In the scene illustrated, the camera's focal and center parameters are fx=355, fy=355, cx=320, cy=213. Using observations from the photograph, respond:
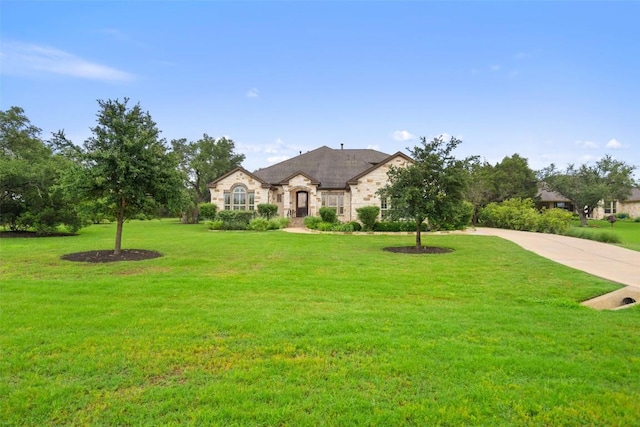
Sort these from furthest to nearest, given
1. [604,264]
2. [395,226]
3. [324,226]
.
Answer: [395,226]
[324,226]
[604,264]

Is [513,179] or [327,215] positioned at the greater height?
[513,179]

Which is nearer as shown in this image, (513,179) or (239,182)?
(239,182)

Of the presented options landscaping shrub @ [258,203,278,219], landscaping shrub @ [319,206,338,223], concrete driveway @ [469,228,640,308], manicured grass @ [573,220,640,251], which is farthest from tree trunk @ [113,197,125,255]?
manicured grass @ [573,220,640,251]

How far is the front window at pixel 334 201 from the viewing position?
1141 inches

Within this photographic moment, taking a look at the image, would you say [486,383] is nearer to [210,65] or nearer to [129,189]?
[129,189]

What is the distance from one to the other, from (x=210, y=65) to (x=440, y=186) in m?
13.0

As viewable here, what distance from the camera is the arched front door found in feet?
102

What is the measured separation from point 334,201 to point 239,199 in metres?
7.97

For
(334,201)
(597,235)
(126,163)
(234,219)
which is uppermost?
(126,163)

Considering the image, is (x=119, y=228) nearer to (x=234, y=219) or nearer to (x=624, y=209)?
(x=234, y=219)

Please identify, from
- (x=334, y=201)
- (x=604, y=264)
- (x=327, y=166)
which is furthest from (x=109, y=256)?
(x=327, y=166)

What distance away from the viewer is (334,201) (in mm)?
29094

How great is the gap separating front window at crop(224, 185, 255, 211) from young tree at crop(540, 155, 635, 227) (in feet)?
104

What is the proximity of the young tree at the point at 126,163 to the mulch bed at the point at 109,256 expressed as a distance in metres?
0.41
